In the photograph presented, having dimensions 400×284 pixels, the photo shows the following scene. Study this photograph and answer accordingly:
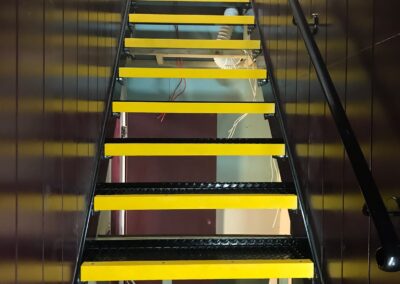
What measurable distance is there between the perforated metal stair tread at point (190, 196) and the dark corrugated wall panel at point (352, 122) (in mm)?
129

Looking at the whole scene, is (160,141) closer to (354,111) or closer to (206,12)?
(354,111)

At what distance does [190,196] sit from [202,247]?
7.6 inches

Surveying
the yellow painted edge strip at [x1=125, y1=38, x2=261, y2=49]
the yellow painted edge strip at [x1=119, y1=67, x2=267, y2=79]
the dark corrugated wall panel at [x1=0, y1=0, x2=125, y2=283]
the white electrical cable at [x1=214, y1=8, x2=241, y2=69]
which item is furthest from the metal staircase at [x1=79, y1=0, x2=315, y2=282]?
the white electrical cable at [x1=214, y1=8, x2=241, y2=69]

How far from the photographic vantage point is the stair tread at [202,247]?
1.66m

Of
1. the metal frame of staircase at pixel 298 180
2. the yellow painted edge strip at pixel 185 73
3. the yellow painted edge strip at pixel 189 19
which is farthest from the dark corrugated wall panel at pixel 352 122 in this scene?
the yellow painted edge strip at pixel 189 19

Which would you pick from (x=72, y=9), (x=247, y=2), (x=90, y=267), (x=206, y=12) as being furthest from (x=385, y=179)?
(x=206, y=12)

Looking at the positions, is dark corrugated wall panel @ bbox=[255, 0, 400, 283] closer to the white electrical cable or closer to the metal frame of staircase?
the metal frame of staircase

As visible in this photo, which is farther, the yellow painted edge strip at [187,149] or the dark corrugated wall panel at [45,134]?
the yellow painted edge strip at [187,149]

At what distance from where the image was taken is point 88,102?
1.80m

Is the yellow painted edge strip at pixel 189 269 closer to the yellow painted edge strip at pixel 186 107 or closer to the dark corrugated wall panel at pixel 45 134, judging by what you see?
the dark corrugated wall panel at pixel 45 134

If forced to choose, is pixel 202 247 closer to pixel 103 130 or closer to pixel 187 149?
pixel 187 149

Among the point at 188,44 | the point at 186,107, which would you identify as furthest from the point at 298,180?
the point at 188,44

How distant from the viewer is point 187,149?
2.05 m

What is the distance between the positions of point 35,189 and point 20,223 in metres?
0.12
